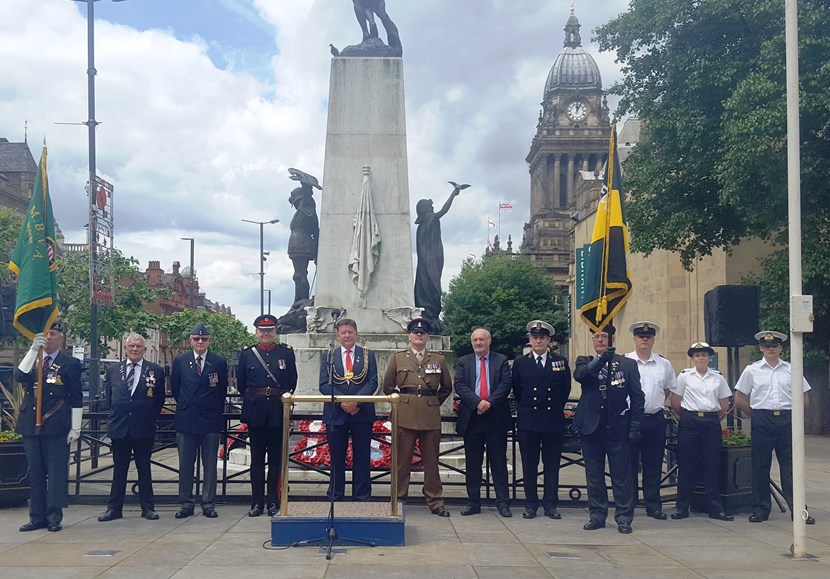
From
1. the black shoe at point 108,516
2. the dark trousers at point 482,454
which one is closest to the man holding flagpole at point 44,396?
the black shoe at point 108,516

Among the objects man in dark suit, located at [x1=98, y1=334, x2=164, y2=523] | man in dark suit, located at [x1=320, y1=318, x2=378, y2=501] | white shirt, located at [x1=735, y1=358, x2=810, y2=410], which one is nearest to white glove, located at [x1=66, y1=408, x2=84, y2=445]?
man in dark suit, located at [x1=98, y1=334, x2=164, y2=523]

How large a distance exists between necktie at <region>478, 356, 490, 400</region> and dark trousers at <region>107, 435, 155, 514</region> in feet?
11.8

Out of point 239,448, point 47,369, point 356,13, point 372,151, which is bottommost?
point 239,448

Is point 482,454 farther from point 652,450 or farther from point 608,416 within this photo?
point 652,450

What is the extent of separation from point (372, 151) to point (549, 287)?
6308cm

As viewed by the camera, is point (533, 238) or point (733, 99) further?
point (533, 238)

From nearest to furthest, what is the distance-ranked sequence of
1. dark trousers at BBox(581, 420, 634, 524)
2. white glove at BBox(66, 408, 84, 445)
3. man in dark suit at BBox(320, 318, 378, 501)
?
dark trousers at BBox(581, 420, 634, 524) < white glove at BBox(66, 408, 84, 445) < man in dark suit at BBox(320, 318, 378, 501)

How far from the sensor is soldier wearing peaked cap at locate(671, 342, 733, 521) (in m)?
10.1

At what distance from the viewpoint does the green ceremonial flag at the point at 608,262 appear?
33.3 ft

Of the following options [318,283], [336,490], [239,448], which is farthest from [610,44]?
[336,490]

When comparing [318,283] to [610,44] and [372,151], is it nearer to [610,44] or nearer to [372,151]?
[372,151]

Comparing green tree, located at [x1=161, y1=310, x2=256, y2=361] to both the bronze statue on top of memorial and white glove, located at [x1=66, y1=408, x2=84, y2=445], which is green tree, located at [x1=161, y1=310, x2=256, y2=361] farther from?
white glove, located at [x1=66, y1=408, x2=84, y2=445]

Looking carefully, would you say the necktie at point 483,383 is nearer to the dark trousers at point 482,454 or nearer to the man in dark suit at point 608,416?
the dark trousers at point 482,454

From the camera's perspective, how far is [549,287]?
3039 inches
